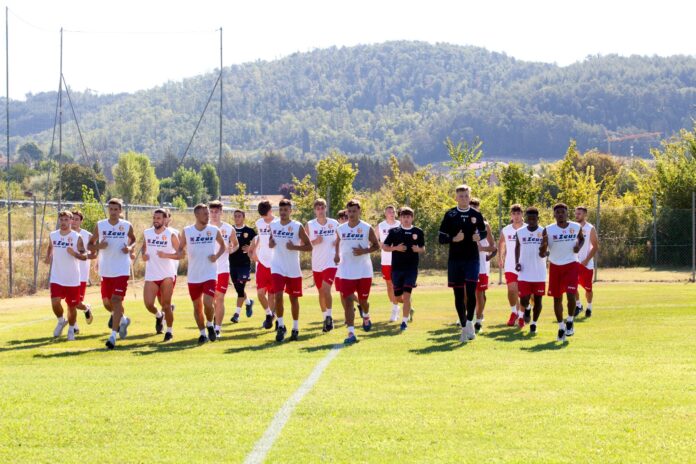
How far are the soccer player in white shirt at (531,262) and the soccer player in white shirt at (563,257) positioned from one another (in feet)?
3.56

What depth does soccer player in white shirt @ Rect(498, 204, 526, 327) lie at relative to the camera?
16.9m

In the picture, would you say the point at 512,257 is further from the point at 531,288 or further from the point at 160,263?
the point at 160,263

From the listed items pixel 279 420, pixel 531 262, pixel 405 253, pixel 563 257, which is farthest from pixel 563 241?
pixel 279 420

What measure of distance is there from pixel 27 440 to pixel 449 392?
398cm

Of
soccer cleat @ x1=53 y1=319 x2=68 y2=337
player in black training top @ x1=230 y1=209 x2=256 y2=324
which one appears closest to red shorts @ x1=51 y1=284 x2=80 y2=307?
soccer cleat @ x1=53 y1=319 x2=68 y2=337

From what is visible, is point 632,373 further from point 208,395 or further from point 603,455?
point 208,395

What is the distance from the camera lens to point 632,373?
10.1m

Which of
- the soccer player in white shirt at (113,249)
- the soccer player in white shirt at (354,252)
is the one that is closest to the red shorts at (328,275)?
the soccer player in white shirt at (354,252)

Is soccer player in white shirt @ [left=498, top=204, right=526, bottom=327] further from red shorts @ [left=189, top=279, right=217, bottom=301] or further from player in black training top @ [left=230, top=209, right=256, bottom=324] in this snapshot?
red shorts @ [left=189, top=279, right=217, bottom=301]

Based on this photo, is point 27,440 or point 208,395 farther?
point 208,395

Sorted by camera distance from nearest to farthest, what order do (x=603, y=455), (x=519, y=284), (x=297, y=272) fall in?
(x=603, y=455), (x=297, y=272), (x=519, y=284)

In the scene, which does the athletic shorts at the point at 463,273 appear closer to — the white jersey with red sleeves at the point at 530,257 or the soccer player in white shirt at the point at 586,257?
the white jersey with red sleeves at the point at 530,257

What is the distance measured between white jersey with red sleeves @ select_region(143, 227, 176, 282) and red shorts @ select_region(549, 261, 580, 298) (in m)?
5.94

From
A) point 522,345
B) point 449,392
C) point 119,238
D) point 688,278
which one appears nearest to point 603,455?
point 449,392
